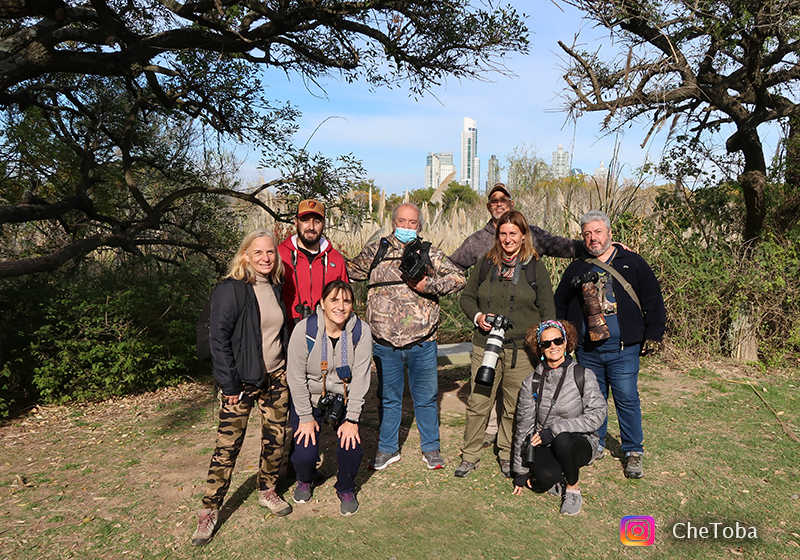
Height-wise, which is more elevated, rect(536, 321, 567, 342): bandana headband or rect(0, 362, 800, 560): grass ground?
Result: rect(536, 321, 567, 342): bandana headband

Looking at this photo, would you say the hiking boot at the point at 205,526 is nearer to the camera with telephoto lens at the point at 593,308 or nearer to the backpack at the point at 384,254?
the backpack at the point at 384,254

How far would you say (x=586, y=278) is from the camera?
369 centimetres

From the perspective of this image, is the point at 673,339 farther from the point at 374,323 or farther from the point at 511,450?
the point at 374,323

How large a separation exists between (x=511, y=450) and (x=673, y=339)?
3989mm

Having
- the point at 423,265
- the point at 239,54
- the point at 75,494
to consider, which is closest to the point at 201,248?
the point at 239,54

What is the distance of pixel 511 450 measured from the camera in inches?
153

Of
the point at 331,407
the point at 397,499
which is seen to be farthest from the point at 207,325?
the point at 397,499

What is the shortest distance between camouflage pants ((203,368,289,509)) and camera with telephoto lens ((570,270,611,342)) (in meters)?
2.06

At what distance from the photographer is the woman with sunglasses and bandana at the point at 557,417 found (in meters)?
3.33

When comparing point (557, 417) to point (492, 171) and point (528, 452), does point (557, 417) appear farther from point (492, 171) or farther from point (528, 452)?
point (492, 171)

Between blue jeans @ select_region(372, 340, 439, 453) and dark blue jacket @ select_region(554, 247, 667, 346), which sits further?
blue jeans @ select_region(372, 340, 439, 453)

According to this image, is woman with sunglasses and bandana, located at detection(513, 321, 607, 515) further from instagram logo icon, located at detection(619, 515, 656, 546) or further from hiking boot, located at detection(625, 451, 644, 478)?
hiking boot, located at detection(625, 451, 644, 478)

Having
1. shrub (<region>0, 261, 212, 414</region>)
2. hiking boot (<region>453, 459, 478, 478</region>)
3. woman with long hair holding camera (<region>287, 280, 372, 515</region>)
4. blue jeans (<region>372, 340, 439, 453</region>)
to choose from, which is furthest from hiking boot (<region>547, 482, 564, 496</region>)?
shrub (<region>0, 261, 212, 414</region>)

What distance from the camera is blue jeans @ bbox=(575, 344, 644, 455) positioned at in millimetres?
3654
